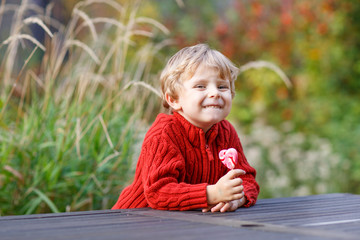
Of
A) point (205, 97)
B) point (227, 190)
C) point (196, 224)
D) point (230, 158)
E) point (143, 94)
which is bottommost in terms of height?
point (196, 224)

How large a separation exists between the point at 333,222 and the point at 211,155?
626 mm

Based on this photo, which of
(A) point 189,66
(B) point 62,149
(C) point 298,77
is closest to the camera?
(A) point 189,66

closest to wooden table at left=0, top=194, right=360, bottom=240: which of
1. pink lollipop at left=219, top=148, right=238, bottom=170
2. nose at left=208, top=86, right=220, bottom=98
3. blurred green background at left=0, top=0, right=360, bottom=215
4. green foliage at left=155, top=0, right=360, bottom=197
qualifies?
pink lollipop at left=219, top=148, right=238, bottom=170

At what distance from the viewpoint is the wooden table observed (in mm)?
1431

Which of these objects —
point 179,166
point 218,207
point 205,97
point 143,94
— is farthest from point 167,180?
point 143,94

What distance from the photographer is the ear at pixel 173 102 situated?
223 centimetres

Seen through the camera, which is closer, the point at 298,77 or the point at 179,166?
the point at 179,166

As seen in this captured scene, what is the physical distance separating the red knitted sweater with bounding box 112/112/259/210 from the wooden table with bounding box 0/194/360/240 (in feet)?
0.19

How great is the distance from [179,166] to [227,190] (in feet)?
0.74

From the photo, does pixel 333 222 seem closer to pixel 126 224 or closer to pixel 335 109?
pixel 126 224

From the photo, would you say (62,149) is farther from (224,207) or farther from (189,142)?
(224,207)

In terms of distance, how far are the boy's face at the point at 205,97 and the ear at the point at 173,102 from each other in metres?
0.05

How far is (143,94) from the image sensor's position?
3363 mm

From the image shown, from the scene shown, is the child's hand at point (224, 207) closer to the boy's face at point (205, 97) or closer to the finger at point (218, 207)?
the finger at point (218, 207)
